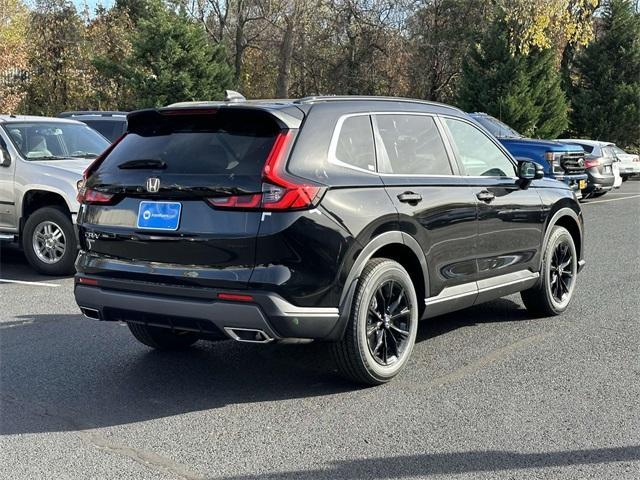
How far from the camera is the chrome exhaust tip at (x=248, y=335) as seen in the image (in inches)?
170

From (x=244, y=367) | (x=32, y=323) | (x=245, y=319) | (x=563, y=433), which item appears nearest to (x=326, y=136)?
(x=245, y=319)

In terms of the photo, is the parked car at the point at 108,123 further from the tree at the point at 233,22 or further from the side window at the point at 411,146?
the tree at the point at 233,22

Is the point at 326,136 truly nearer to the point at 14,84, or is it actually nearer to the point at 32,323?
the point at 32,323

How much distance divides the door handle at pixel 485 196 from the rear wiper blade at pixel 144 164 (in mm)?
2381

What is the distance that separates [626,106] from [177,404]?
32456 mm

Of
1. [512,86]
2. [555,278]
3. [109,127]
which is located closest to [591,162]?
[109,127]

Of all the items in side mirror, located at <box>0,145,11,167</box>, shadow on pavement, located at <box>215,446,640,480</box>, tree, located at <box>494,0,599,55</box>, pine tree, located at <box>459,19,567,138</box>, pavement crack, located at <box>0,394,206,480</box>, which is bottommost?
pavement crack, located at <box>0,394,206,480</box>

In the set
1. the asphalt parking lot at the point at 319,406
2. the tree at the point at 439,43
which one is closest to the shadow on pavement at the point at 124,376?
the asphalt parking lot at the point at 319,406

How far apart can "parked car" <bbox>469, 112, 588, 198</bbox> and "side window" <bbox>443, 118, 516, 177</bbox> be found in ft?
30.3

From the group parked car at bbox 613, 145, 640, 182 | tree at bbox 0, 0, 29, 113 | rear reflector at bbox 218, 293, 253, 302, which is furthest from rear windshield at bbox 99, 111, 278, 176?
parked car at bbox 613, 145, 640, 182

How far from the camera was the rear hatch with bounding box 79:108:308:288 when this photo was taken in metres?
4.34

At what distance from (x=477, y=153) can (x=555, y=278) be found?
5.17 feet

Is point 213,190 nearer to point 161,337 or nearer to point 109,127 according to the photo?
point 161,337

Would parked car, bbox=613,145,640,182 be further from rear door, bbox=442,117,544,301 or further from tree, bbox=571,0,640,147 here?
rear door, bbox=442,117,544,301
